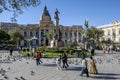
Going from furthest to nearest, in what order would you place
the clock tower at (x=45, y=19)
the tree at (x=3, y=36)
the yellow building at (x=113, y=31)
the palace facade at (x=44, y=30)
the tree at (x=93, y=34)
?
the clock tower at (x=45, y=19) → the palace facade at (x=44, y=30) → the yellow building at (x=113, y=31) → the tree at (x=93, y=34) → the tree at (x=3, y=36)

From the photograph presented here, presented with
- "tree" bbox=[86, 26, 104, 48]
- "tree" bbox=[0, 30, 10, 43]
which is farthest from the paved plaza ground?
"tree" bbox=[86, 26, 104, 48]

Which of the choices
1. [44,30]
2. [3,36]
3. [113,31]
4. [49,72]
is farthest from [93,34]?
[49,72]

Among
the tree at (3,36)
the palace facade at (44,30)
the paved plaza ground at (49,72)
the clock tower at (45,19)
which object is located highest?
the clock tower at (45,19)

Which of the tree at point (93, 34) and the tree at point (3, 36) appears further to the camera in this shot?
the tree at point (93, 34)

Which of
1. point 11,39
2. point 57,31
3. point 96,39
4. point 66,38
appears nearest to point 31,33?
point 66,38

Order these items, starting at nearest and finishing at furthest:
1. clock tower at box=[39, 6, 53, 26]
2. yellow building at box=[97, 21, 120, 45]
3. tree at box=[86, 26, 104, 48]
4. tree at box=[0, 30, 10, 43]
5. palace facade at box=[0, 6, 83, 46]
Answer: tree at box=[0, 30, 10, 43], tree at box=[86, 26, 104, 48], yellow building at box=[97, 21, 120, 45], palace facade at box=[0, 6, 83, 46], clock tower at box=[39, 6, 53, 26]

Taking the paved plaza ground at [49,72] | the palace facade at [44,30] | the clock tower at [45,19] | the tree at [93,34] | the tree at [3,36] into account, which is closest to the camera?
the paved plaza ground at [49,72]

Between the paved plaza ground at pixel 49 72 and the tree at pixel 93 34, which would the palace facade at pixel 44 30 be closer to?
the tree at pixel 93 34

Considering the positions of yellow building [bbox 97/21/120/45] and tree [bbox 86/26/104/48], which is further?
yellow building [bbox 97/21/120/45]

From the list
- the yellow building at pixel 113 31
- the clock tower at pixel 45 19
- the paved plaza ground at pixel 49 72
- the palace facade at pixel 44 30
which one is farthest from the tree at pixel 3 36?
the paved plaza ground at pixel 49 72

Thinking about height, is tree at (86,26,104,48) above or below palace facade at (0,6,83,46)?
below

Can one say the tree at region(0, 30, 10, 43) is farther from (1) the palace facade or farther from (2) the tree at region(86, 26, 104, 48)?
(1) the palace facade

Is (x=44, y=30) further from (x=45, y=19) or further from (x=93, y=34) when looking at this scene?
(x=93, y=34)

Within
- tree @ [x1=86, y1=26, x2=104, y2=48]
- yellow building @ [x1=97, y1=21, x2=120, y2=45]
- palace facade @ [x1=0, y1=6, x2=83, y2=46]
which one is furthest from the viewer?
palace facade @ [x1=0, y1=6, x2=83, y2=46]
